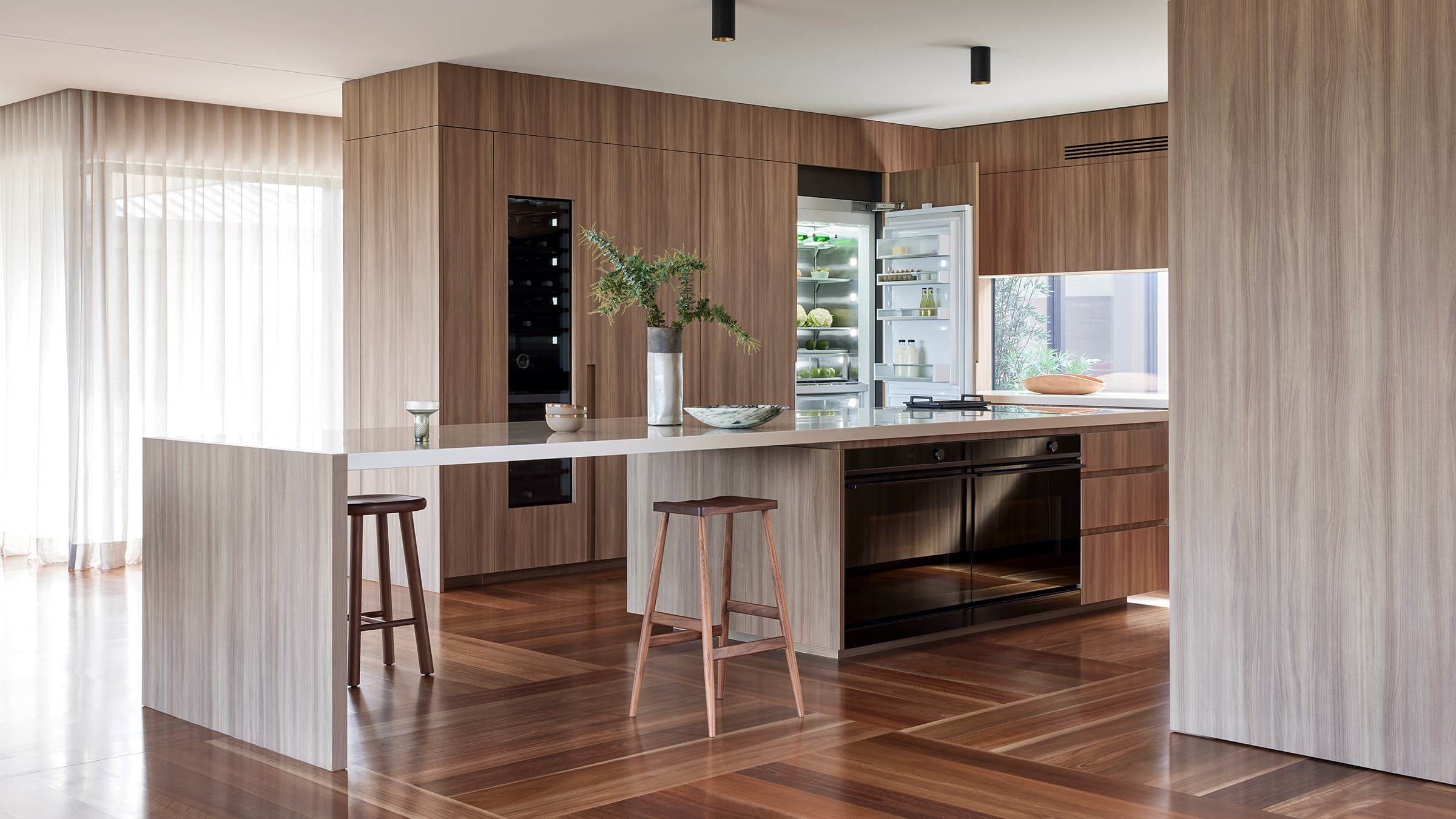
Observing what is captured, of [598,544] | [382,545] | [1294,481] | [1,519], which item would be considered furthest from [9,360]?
[1294,481]

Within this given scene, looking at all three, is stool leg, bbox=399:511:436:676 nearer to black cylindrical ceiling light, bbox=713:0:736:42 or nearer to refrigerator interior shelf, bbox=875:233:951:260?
black cylindrical ceiling light, bbox=713:0:736:42

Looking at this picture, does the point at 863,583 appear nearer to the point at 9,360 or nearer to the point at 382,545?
the point at 382,545

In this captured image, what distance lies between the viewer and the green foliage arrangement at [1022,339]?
30.9ft

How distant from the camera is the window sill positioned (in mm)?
8547

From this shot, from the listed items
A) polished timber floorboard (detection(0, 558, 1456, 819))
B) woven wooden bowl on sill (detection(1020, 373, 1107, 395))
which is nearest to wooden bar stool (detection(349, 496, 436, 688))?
polished timber floorboard (detection(0, 558, 1456, 819))

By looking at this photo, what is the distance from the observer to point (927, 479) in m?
5.50

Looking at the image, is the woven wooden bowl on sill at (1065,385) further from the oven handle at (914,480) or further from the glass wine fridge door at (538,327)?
the oven handle at (914,480)

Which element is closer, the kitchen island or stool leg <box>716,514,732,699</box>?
the kitchen island

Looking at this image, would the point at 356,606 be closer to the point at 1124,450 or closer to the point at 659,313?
the point at 659,313

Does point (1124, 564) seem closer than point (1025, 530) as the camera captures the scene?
No

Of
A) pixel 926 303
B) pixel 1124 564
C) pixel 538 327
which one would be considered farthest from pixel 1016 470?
pixel 926 303

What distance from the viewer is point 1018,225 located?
9.14m

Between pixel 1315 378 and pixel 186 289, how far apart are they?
252 inches

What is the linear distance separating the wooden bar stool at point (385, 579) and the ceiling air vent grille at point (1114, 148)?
5329mm
